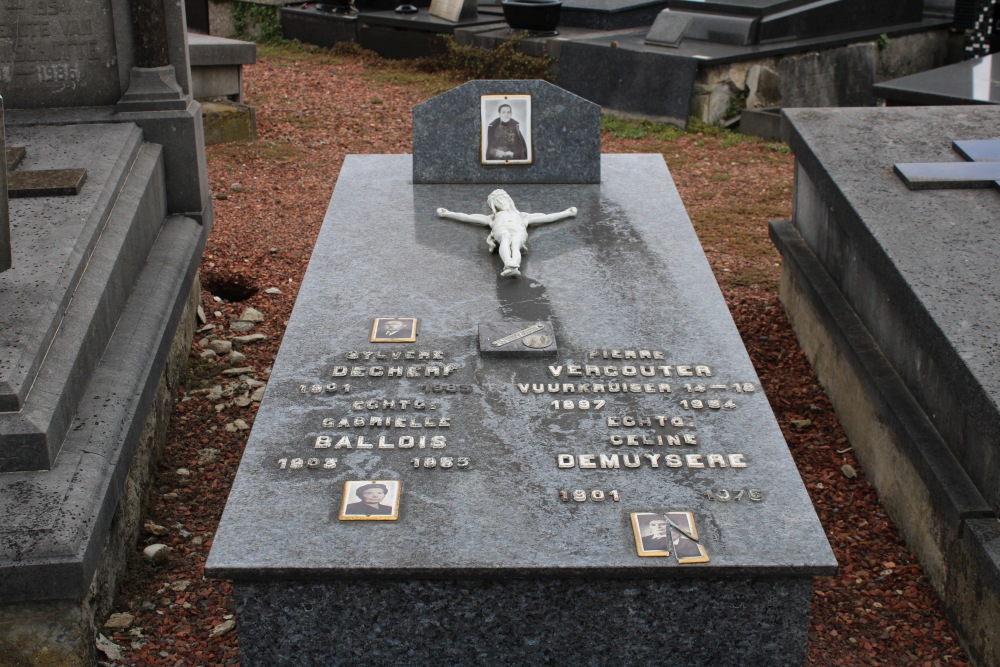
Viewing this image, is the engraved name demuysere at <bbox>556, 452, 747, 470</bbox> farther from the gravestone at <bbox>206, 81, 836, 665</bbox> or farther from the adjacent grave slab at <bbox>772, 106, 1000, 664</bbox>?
the adjacent grave slab at <bbox>772, 106, 1000, 664</bbox>

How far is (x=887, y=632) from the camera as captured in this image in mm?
4012

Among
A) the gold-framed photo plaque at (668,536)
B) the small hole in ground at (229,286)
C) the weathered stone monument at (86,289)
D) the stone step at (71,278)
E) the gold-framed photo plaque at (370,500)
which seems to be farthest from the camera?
Result: the small hole in ground at (229,286)

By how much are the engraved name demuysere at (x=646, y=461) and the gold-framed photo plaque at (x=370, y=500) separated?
1.77 ft

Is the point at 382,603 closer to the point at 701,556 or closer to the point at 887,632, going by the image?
the point at 701,556

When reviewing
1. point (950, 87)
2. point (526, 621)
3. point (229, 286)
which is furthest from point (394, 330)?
point (950, 87)

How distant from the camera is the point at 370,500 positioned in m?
3.38

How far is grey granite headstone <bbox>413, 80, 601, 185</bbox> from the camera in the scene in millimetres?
5859

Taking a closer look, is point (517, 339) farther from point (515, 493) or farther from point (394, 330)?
point (515, 493)

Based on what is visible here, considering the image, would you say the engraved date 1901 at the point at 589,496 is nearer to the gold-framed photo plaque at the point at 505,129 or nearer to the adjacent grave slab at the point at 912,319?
the adjacent grave slab at the point at 912,319

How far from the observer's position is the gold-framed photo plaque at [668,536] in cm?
318

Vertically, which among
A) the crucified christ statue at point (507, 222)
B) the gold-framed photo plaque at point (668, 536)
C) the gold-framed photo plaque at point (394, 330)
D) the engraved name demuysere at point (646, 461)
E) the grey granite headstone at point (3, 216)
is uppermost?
the grey granite headstone at point (3, 216)

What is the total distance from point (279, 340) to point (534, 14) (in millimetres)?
6647

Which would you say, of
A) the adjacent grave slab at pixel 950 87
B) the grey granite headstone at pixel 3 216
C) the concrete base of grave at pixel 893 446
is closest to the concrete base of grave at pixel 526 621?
the concrete base of grave at pixel 893 446

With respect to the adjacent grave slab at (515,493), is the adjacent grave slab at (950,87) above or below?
above
